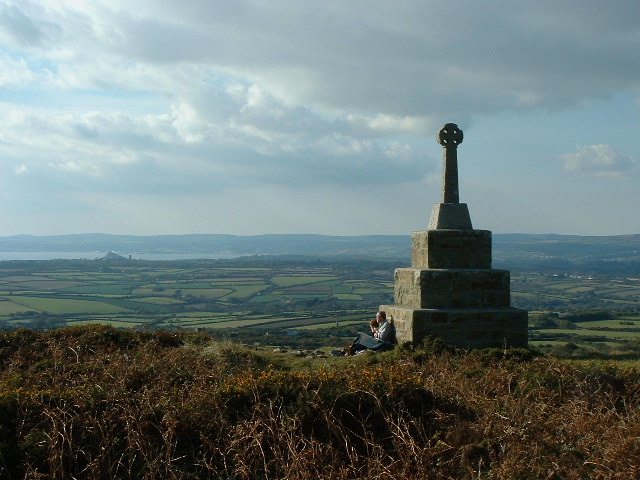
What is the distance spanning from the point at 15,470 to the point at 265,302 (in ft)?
117

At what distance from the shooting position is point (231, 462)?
5.43 m

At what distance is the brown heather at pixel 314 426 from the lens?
5148 millimetres

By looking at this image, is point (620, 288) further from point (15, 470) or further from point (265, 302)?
point (15, 470)

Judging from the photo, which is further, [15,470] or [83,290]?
[83,290]

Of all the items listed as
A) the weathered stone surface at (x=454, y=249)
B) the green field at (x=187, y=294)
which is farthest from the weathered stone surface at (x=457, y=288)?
→ the green field at (x=187, y=294)

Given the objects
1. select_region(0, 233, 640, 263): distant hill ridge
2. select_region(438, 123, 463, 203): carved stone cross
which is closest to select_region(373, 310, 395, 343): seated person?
select_region(438, 123, 463, 203): carved stone cross

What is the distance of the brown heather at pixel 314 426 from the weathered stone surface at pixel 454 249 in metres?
4.01

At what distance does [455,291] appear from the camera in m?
11.2

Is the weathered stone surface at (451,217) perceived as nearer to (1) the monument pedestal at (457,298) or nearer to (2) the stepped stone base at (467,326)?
(1) the monument pedestal at (457,298)

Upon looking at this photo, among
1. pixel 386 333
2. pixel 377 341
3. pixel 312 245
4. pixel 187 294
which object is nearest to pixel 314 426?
pixel 377 341

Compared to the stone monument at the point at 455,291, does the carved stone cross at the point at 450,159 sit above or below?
above

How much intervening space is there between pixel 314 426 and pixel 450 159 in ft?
23.6

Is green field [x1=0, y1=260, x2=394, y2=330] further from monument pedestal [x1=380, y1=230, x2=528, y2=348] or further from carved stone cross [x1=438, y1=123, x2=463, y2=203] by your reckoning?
carved stone cross [x1=438, y1=123, x2=463, y2=203]

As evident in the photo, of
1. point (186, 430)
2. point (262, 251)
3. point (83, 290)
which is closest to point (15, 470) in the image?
point (186, 430)
